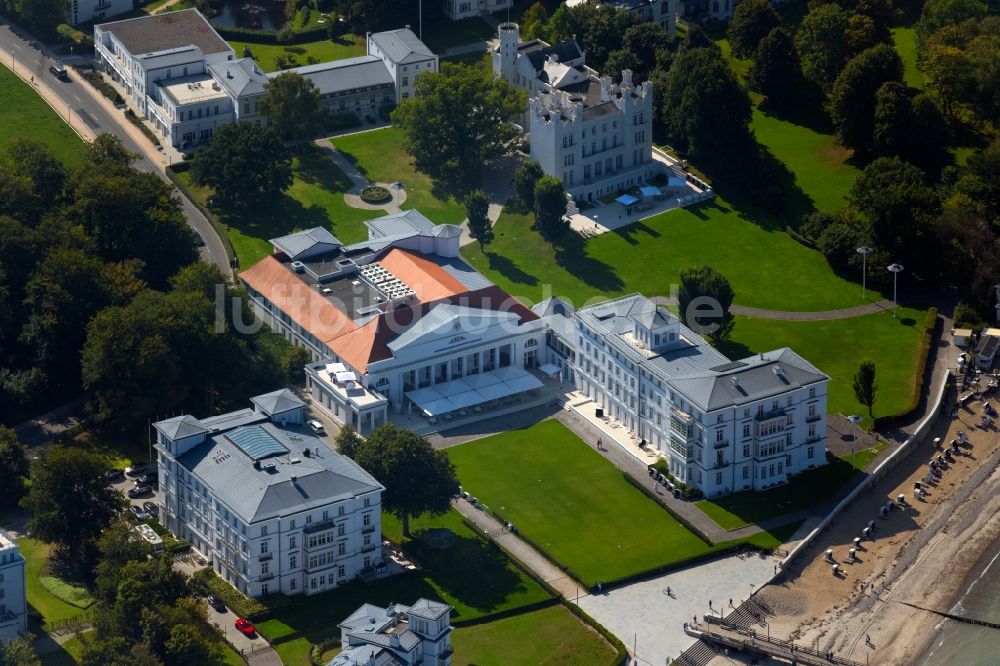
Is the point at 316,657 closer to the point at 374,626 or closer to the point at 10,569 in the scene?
the point at 374,626

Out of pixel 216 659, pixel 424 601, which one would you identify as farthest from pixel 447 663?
pixel 216 659

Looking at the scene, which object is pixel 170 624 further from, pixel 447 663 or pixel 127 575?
pixel 447 663

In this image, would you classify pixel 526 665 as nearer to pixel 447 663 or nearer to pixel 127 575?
pixel 447 663

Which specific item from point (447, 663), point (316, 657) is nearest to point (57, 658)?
point (316, 657)

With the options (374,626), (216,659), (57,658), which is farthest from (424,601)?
(57,658)
